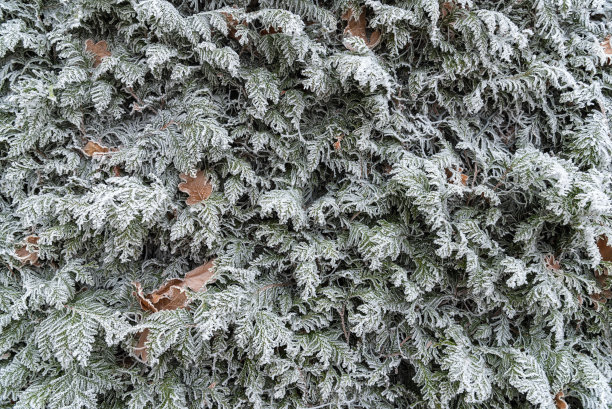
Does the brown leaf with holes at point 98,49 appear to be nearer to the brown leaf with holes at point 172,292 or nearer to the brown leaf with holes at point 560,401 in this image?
the brown leaf with holes at point 172,292

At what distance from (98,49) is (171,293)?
0.98 metres

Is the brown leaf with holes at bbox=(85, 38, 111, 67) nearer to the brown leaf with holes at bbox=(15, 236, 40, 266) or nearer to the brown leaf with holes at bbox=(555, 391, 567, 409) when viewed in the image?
the brown leaf with holes at bbox=(15, 236, 40, 266)

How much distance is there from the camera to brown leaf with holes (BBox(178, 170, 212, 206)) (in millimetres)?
1438

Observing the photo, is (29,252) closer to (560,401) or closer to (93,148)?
(93,148)

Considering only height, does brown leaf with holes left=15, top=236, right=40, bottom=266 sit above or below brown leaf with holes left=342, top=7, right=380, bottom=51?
below

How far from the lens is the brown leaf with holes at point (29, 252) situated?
1445 mm

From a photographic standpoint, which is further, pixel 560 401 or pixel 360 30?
pixel 360 30

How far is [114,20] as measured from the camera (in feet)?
4.87

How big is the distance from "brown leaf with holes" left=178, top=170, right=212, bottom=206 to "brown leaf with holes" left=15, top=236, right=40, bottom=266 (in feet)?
1.92

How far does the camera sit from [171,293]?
140 centimetres

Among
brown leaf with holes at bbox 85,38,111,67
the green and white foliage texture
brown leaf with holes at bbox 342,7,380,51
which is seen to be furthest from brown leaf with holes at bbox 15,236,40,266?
brown leaf with holes at bbox 342,7,380,51

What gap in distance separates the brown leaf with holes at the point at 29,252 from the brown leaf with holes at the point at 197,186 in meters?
0.59

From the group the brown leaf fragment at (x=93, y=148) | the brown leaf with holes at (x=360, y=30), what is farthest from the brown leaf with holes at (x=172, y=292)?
the brown leaf with holes at (x=360, y=30)

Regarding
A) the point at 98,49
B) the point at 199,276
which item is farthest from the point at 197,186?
the point at 98,49
